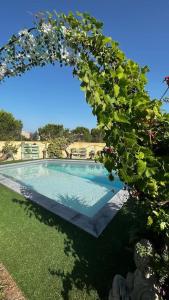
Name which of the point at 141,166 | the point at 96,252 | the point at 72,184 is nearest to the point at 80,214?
the point at 96,252

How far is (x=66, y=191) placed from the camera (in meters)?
12.5

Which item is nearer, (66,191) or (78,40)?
(78,40)

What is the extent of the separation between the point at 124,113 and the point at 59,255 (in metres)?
4.10

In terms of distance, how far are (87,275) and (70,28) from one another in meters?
4.10

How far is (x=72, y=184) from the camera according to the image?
1455 centimetres

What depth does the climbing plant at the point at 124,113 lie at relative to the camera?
201 centimetres

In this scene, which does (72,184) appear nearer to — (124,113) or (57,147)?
(57,147)

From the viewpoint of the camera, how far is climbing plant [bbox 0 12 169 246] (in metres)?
2.01

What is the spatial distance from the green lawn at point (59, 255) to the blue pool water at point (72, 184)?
1372 millimetres

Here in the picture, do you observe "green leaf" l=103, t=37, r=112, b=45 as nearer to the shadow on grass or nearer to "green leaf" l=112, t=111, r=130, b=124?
"green leaf" l=112, t=111, r=130, b=124

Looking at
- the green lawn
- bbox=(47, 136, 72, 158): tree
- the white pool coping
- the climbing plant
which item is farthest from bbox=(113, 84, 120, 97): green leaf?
bbox=(47, 136, 72, 158): tree

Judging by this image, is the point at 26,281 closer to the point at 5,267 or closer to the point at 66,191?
the point at 5,267

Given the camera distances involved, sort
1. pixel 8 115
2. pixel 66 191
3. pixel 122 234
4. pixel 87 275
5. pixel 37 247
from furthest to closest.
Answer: pixel 8 115
pixel 66 191
pixel 122 234
pixel 37 247
pixel 87 275

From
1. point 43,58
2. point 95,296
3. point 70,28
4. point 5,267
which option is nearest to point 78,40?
point 70,28
